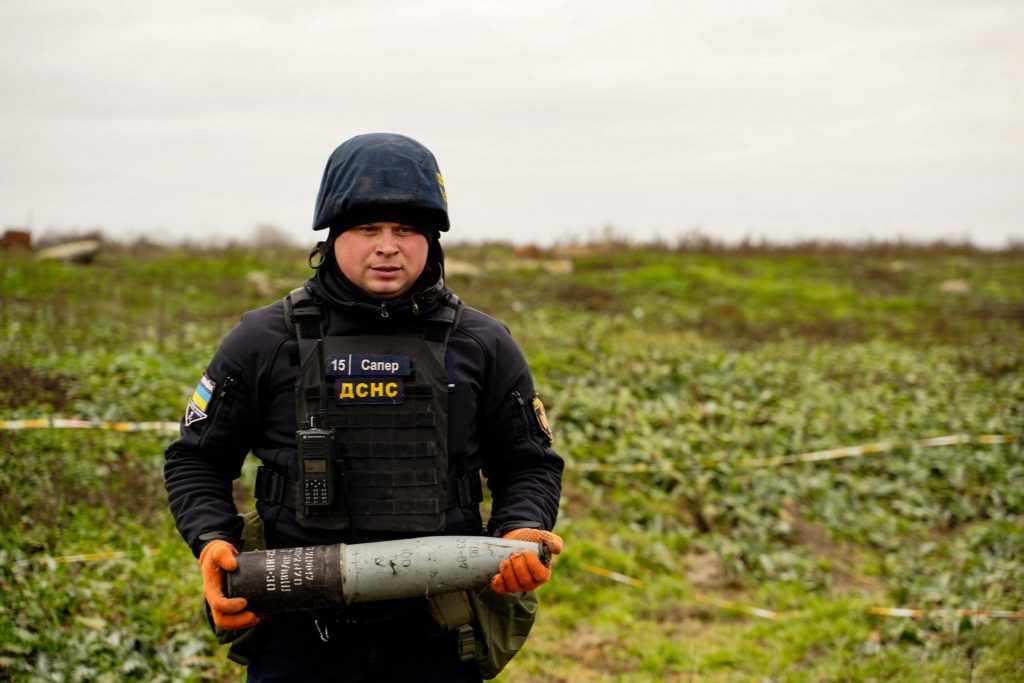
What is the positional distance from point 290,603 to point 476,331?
93cm

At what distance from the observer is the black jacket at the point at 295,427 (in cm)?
233

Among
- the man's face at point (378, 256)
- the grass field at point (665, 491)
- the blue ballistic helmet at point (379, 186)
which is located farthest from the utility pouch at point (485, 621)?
the grass field at point (665, 491)

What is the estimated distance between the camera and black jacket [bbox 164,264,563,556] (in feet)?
7.66

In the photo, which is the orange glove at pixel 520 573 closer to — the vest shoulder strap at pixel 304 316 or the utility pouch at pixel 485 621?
the utility pouch at pixel 485 621

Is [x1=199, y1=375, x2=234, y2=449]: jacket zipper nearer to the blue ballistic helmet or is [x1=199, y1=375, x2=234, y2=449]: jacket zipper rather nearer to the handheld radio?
the handheld radio

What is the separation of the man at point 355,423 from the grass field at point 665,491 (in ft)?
8.19

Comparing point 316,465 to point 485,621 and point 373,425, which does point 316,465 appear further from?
point 485,621

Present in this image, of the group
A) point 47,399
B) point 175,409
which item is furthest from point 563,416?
point 47,399

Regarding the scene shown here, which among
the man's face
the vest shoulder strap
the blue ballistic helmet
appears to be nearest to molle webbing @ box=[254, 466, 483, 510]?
the vest shoulder strap

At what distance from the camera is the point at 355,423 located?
236 centimetres

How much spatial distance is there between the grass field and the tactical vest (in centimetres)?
271

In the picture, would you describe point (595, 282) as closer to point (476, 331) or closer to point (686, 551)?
point (686, 551)

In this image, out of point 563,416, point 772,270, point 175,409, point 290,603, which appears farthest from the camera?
point 772,270

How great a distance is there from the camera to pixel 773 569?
727 centimetres
